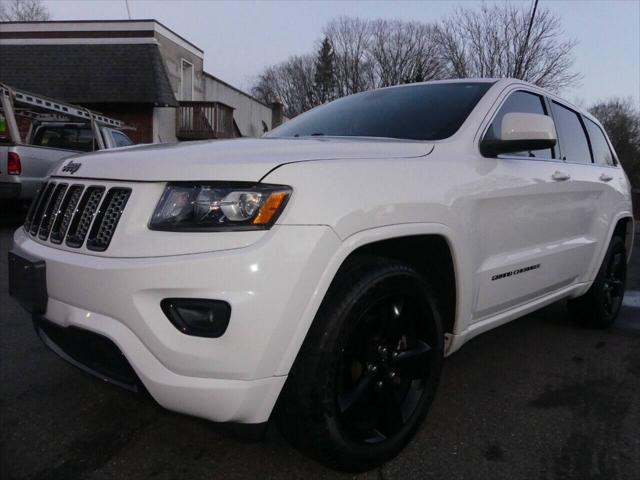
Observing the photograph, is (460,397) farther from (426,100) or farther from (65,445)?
(65,445)

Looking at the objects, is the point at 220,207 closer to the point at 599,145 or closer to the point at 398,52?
the point at 599,145

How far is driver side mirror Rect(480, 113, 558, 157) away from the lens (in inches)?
93.7

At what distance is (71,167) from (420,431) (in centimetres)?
188

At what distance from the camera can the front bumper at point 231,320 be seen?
1542 millimetres

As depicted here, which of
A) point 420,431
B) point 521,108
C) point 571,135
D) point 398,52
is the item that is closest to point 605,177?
point 571,135

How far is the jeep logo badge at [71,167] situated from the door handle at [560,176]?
8.03ft

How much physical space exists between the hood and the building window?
59.9 feet

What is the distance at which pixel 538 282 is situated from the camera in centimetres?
287

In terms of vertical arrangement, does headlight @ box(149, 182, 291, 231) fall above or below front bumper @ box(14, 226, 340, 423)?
above

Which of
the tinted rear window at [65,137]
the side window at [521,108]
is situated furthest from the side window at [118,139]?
the side window at [521,108]

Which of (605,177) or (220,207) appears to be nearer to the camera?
(220,207)

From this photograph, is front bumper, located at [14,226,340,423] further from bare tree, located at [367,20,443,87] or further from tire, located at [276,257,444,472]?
bare tree, located at [367,20,443,87]

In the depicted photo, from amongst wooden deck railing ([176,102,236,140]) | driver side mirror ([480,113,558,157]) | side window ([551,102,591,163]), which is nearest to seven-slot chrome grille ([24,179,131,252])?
driver side mirror ([480,113,558,157])

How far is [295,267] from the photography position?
1.59m
